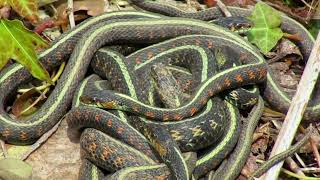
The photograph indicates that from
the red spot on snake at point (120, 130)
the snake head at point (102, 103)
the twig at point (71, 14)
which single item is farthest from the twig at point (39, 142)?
the twig at point (71, 14)

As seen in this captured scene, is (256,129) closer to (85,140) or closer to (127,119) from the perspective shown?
(127,119)

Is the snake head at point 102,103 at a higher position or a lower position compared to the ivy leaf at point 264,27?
lower

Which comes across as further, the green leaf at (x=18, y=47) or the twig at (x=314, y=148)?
the twig at (x=314, y=148)

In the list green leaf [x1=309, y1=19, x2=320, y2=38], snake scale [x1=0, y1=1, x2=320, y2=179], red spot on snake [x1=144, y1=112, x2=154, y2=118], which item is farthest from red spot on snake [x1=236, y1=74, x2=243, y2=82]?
green leaf [x1=309, y1=19, x2=320, y2=38]

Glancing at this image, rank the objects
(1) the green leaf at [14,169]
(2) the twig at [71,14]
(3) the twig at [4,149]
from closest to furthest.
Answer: (1) the green leaf at [14,169] < (3) the twig at [4,149] < (2) the twig at [71,14]

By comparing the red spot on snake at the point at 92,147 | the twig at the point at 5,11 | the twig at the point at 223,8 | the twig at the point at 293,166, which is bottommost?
the twig at the point at 293,166

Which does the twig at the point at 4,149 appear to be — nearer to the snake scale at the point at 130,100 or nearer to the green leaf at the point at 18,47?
the snake scale at the point at 130,100

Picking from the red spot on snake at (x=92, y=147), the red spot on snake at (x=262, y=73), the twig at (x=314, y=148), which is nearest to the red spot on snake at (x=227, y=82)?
the red spot on snake at (x=262, y=73)

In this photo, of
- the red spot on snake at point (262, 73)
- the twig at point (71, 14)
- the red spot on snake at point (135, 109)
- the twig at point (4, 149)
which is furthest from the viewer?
the twig at point (71, 14)
